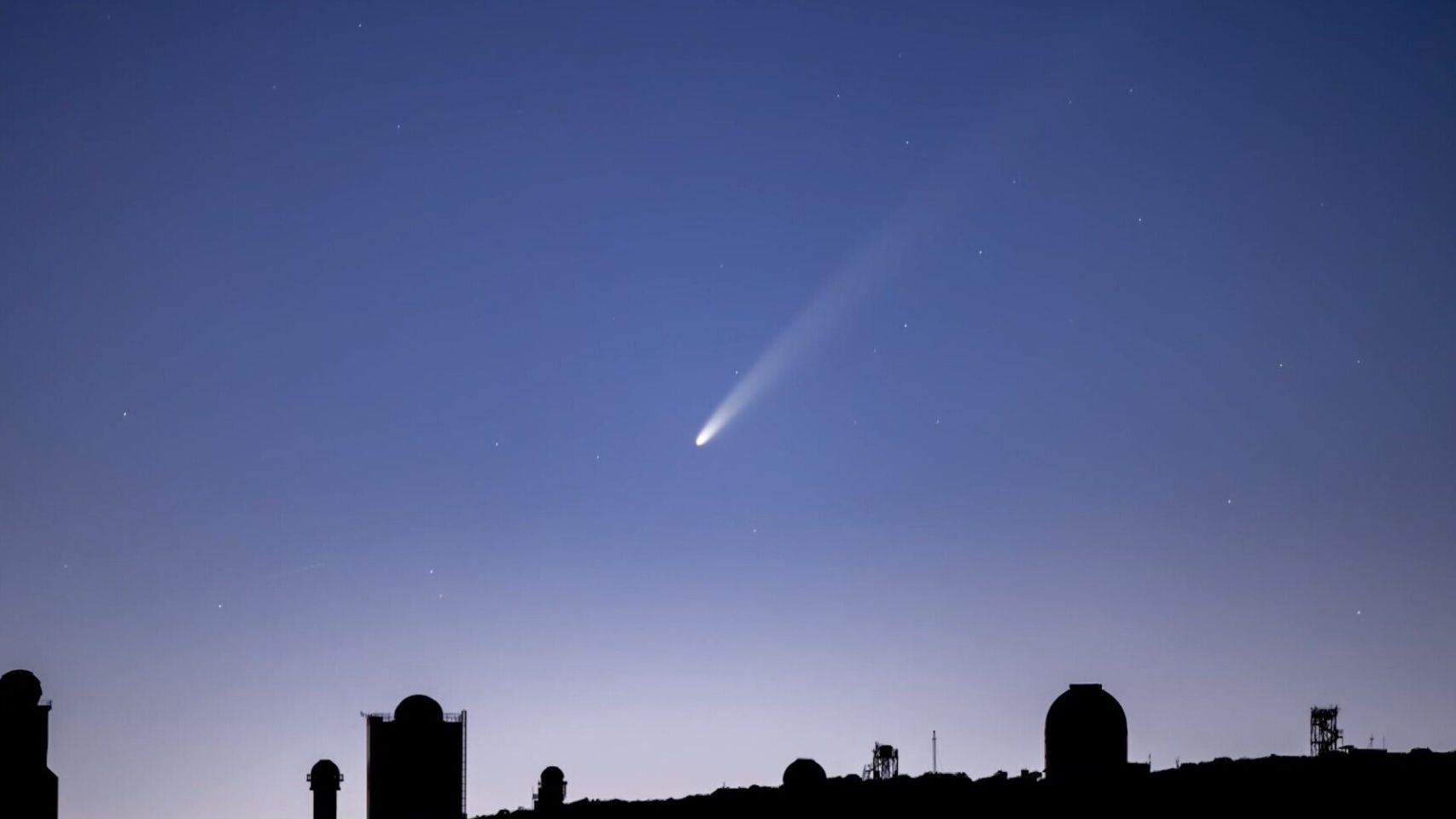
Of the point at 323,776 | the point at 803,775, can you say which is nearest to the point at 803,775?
the point at 803,775

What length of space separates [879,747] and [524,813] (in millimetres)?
15801

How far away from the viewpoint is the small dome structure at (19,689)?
4969cm

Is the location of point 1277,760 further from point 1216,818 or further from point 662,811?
point 662,811

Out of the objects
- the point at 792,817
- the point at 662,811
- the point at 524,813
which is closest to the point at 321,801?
the point at 524,813

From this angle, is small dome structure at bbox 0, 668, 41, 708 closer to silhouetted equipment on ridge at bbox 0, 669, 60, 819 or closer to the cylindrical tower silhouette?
silhouetted equipment on ridge at bbox 0, 669, 60, 819

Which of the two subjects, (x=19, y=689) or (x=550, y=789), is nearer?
(x=19, y=689)

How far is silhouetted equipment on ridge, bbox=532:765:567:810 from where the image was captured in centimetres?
6328

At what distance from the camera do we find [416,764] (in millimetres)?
57469

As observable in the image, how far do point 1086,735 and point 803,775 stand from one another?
11521mm

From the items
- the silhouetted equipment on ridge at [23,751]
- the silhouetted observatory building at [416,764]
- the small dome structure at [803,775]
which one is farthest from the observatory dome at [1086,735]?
the silhouetted equipment on ridge at [23,751]

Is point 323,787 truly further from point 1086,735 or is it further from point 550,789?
point 1086,735

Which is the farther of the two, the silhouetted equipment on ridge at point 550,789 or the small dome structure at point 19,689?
the silhouetted equipment on ridge at point 550,789

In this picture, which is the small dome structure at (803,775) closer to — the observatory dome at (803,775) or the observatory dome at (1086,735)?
the observatory dome at (803,775)

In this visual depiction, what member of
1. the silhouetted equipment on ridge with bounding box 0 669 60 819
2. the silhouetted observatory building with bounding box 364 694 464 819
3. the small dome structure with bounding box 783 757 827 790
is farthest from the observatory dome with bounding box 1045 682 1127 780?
the silhouetted equipment on ridge with bounding box 0 669 60 819
